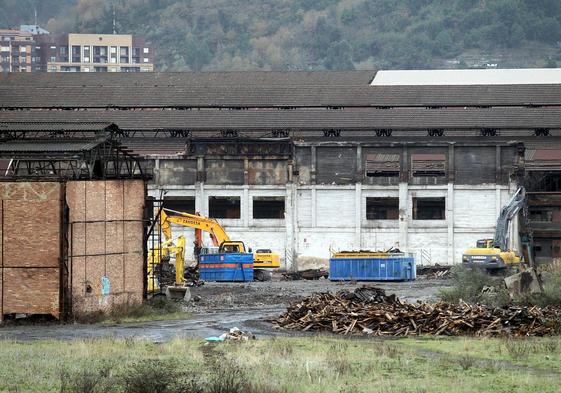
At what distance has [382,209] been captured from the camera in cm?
6988

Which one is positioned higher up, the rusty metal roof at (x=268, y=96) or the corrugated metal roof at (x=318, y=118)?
the rusty metal roof at (x=268, y=96)

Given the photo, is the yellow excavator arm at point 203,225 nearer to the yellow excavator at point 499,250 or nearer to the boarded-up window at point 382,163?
the boarded-up window at point 382,163

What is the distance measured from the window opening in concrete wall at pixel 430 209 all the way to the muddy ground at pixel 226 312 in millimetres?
8013

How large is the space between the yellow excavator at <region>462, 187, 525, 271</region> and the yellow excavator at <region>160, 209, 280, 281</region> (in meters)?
9.96

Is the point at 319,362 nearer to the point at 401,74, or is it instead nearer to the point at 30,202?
the point at 30,202

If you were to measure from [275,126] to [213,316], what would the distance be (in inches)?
1313

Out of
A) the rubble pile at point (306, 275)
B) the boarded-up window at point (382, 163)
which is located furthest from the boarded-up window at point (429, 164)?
the rubble pile at point (306, 275)

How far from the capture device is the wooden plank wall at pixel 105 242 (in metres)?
38.8

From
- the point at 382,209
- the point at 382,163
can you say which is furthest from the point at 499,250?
the point at 382,209

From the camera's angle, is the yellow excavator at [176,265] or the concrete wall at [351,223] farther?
the concrete wall at [351,223]

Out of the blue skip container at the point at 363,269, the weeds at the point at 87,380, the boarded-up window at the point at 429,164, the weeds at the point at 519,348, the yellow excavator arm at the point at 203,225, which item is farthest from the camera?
the boarded-up window at the point at 429,164

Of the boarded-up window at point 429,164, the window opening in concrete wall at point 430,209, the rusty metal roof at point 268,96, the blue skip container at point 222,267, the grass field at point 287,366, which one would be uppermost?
the rusty metal roof at point 268,96

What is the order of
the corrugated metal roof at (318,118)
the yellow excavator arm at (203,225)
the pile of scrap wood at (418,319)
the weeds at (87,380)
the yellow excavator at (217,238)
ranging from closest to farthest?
the weeds at (87,380) → the pile of scrap wood at (418,319) → the yellow excavator at (217,238) → the yellow excavator arm at (203,225) → the corrugated metal roof at (318,118)

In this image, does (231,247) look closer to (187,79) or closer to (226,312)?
(226,312)
